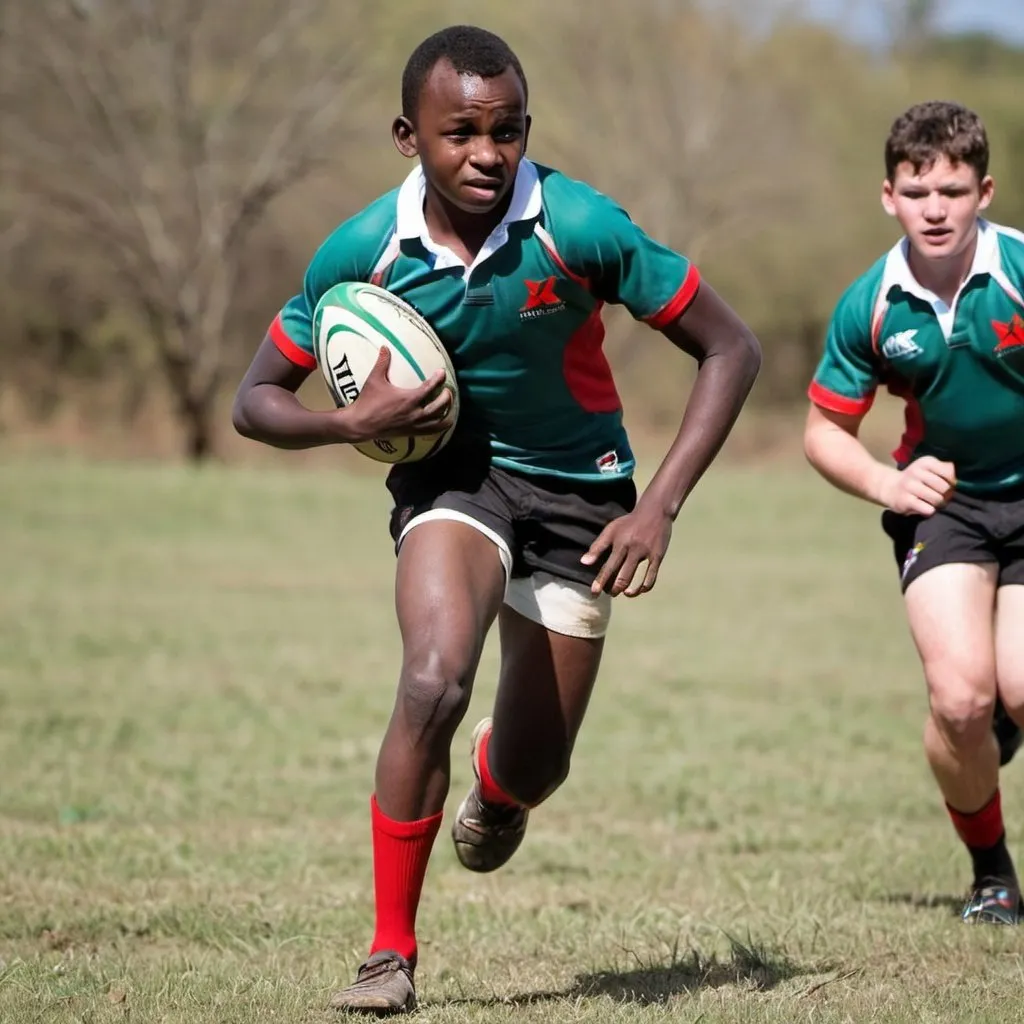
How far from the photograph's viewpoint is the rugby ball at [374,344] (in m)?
4.22

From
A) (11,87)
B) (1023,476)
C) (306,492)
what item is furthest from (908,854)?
(11,87)

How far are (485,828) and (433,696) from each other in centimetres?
122

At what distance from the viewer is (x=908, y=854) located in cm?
649

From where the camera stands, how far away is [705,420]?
14.0 feet

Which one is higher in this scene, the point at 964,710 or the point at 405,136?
the point at 405,136

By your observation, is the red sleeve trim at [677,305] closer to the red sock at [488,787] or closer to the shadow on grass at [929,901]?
the red sock at [488,787]

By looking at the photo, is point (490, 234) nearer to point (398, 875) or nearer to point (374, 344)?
point (374, 344)

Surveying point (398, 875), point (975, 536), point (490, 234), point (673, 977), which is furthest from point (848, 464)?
point (398, 875)

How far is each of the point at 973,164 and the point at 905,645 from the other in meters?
8.78

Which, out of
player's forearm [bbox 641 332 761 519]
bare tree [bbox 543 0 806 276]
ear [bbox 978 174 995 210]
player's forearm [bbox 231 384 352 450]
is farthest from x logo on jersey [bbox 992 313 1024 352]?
bare tree [bbox 543 0 806 276]

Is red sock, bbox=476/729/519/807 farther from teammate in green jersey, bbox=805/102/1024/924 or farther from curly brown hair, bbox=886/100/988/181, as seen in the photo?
curly brown hair, bbox=886/100/988/181

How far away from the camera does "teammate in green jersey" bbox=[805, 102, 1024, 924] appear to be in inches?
195

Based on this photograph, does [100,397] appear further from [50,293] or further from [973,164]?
[973,164]

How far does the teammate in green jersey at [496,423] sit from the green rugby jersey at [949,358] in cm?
87
